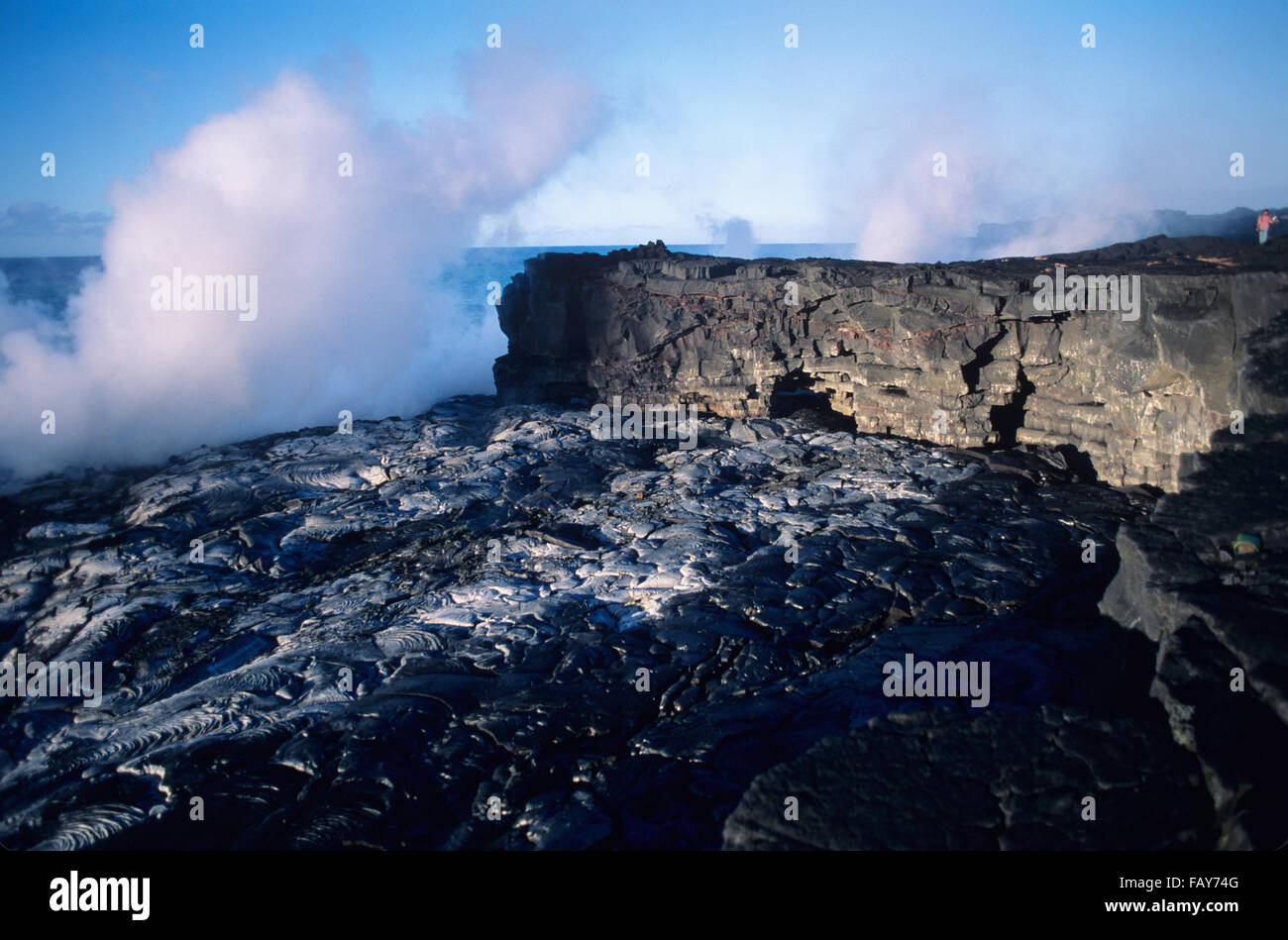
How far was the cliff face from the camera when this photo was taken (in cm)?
759

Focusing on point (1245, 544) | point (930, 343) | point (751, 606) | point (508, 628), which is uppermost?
point (930, 343)

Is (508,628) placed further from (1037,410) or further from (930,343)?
(1037,410)

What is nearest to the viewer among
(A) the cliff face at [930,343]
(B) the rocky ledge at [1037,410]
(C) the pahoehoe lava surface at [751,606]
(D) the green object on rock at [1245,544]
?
(B) the rocky ledge at [1037,410]

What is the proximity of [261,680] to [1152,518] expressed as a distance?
23.7 feet

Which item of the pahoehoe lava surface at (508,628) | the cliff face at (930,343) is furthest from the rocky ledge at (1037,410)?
the pahoehoe lava surface at (508,628)

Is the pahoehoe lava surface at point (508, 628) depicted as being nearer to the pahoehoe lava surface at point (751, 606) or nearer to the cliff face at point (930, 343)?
the pahoehoe lava surface at point (751, 606)

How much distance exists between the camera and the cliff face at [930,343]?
299 inches

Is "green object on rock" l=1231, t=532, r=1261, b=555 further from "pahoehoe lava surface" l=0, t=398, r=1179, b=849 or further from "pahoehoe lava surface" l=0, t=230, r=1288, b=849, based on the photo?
"pahoehoe lava surface" l=0, t=398, r=1179, b=849

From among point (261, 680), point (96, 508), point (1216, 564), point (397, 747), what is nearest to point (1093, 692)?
point (1216, 564)

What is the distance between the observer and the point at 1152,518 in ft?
19.5

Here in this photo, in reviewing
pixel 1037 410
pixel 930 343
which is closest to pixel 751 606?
pixel 930 343

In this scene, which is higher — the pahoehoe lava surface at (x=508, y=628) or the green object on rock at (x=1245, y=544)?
the green object on rock at (x=1245, y=544)

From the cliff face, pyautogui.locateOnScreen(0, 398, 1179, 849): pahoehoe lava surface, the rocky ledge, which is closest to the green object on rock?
the rocky ledge

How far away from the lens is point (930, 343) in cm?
1043
